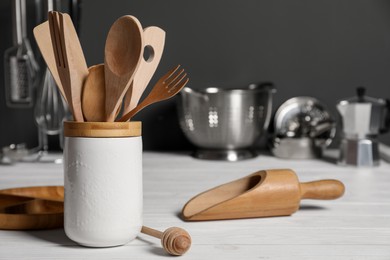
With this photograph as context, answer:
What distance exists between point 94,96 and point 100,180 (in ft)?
0.32

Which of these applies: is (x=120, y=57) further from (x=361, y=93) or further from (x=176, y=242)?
(x=361, y=93)

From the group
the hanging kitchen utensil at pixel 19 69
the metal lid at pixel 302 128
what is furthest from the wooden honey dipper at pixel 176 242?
the hanging kitchen utensil at pixel 19 69

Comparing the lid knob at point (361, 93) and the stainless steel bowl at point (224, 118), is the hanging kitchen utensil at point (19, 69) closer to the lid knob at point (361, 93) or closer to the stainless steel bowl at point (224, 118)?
the stainless steel bowl at point (224, 118)

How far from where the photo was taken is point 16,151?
1406 millimetres

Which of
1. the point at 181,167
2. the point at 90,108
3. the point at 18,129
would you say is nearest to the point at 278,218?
the point at 90,108

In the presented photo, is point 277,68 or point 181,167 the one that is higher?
point 277,68

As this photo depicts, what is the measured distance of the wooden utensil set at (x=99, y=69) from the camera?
0.58m

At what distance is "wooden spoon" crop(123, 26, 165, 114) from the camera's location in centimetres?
64

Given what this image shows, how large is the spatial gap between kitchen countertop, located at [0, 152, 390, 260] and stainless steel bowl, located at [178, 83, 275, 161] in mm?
308

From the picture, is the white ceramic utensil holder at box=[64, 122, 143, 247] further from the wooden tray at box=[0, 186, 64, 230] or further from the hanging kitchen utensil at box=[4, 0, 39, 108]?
the hanging kitchen utensil at box=[4, 0, 39, 108]

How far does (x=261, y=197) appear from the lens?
77 cm

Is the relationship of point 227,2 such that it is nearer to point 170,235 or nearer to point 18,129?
point 18,129

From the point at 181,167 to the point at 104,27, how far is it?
59cm

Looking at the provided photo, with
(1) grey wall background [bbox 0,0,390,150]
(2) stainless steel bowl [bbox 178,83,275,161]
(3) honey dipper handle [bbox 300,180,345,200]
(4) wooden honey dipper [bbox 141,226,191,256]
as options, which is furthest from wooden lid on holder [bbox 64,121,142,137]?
(1) grey wall background [bbox 0,0,390,150]
